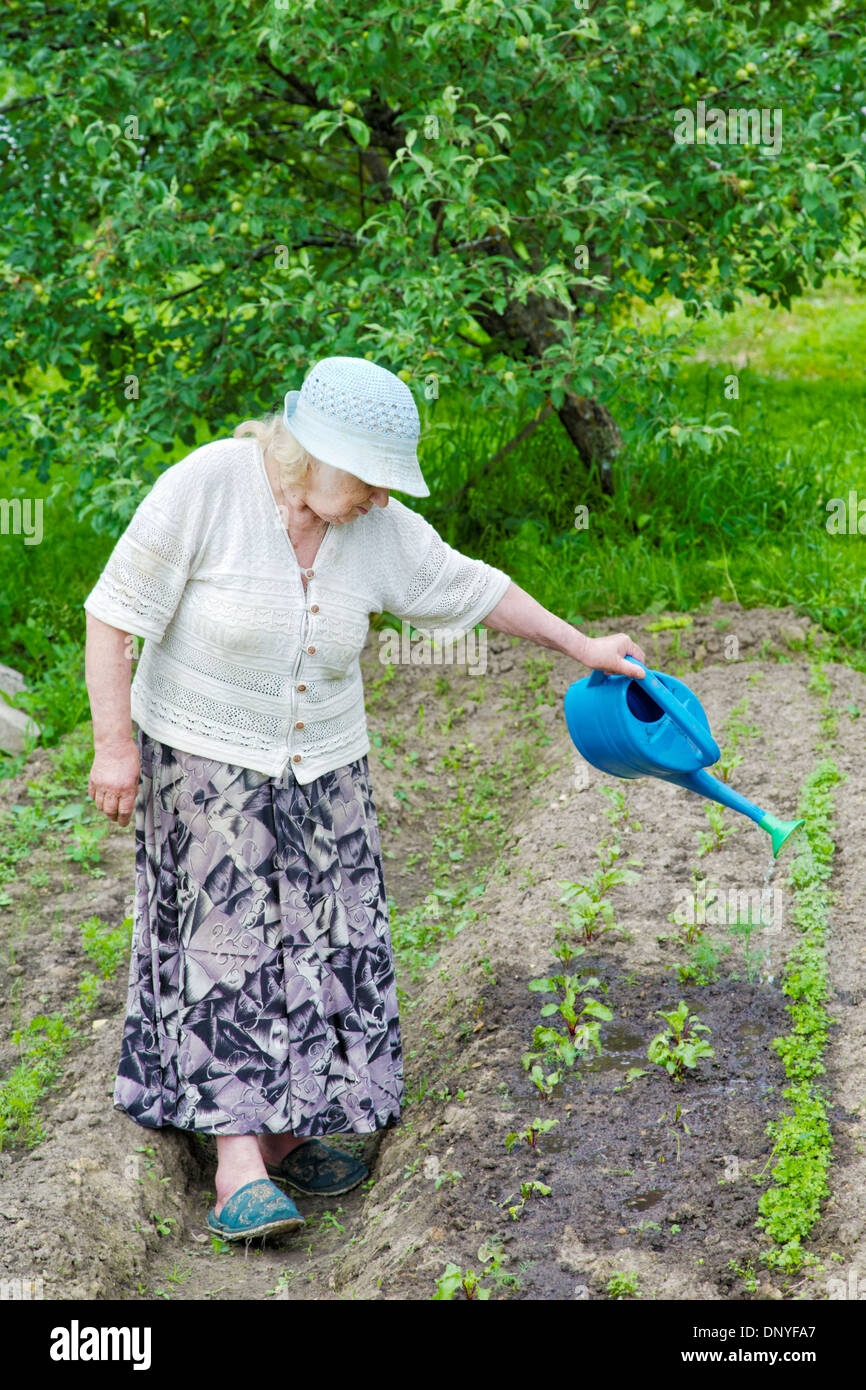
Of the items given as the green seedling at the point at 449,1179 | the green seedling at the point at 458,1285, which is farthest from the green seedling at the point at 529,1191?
the green seedling at the point at 458,1285

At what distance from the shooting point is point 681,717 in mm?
2795

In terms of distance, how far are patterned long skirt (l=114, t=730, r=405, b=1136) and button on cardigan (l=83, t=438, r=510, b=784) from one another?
8cm

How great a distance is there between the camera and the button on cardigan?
2.54 metres

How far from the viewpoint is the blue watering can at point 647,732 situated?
2.79 meters

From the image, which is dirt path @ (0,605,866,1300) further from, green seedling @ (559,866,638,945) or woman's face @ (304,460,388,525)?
woman's face @ (304,460,388,525)

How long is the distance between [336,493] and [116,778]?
2.30 feet

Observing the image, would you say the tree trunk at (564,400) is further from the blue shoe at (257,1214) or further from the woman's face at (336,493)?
the blue shoe at (257,1214)

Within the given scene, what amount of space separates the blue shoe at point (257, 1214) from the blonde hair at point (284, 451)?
147 centimetres

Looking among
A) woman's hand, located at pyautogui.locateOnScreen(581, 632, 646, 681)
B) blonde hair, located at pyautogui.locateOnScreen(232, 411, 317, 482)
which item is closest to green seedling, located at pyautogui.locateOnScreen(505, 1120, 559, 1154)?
woman's hand, located at pyautogui.locateOnScreen(581, 632, 646, 681)

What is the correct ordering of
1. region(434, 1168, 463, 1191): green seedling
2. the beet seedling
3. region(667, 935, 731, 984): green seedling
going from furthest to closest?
1. the beet seedling
2. region(667, 935, 731, 984): green seedling
3. region(434, 1168, 463, 1191): green seedling

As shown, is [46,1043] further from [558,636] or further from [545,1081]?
[558,636]

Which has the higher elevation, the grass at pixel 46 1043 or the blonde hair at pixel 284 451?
the blonde hair at pixel 284 451

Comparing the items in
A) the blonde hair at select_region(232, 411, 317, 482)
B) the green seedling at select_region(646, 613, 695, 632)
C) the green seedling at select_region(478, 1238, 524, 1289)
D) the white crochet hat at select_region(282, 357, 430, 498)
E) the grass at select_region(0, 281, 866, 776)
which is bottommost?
the green seedling at select_region(478, 1238, 524, 1289)

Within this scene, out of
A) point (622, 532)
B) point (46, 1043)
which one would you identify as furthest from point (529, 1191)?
point (622, 532)
